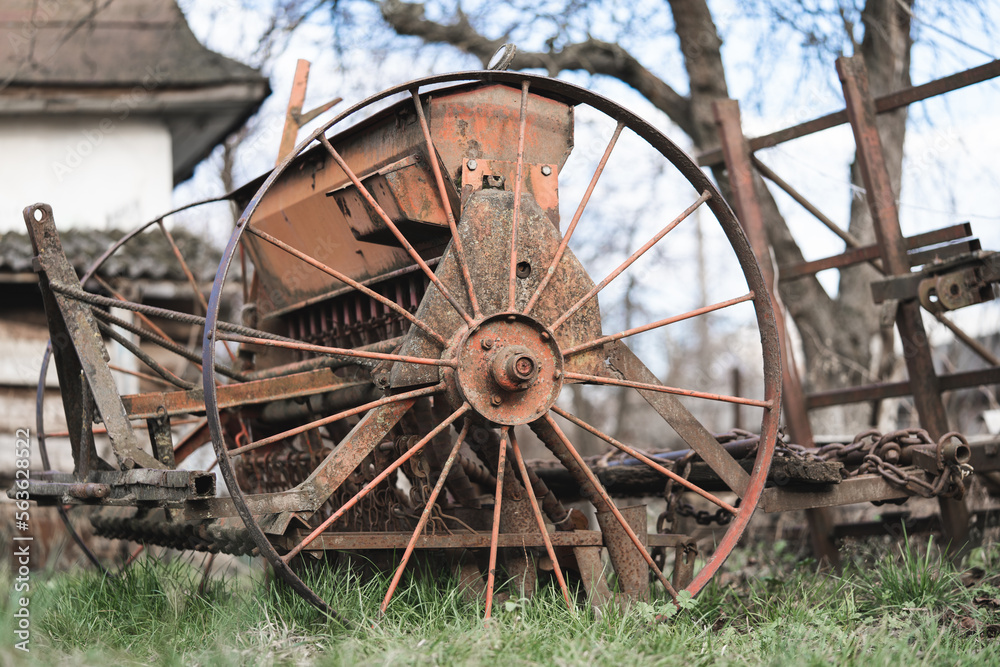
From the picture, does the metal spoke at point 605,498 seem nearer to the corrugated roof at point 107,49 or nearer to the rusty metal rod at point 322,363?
the rusty metal rod at point 322,363

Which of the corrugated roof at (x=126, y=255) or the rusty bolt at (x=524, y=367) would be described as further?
the corrugated roof at (x=126, y=255)

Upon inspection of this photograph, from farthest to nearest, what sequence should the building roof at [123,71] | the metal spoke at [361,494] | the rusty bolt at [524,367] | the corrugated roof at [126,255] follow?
the building roof at [123,71], the corrugated roof at [126,255], the rusty bolt at [524,367], the metal spoke at [361,494]

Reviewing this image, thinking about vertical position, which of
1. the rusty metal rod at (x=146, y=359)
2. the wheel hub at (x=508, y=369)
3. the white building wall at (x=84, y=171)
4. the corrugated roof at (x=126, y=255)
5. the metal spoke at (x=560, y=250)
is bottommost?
the wheel hub at (x=508, y=369)

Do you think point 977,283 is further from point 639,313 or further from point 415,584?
point 639,313

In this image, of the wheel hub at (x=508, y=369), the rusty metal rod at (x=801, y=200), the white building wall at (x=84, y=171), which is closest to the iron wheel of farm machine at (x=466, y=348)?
the wheel hub at (x=508, y=369)

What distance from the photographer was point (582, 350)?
339 centimetres

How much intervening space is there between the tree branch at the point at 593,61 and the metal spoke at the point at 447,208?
5.44 m

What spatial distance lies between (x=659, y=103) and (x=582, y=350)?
5.90 metres

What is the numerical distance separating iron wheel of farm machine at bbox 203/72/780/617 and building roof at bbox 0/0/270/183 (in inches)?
185

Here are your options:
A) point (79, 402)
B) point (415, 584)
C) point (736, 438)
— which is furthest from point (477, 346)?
point (79, 402)

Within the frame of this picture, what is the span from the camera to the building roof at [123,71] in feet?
26.2

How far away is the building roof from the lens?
8000 millimetres

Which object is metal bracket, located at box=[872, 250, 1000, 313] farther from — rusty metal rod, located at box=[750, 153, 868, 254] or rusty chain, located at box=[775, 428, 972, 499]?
rusty metal rod, located at box=[750, 153, 868, 254]

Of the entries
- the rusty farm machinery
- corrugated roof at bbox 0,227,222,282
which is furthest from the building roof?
the rusty farm machinery
